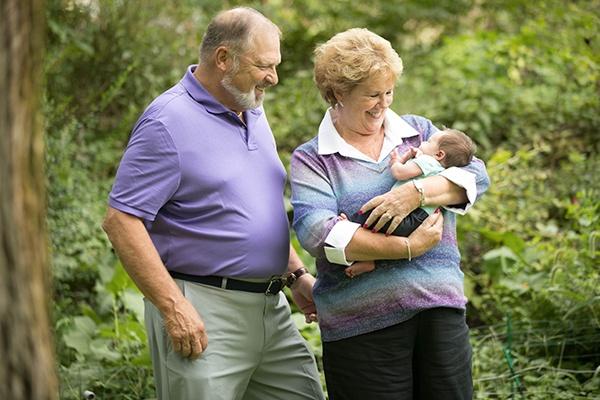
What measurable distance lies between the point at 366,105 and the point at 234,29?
0.47 metres

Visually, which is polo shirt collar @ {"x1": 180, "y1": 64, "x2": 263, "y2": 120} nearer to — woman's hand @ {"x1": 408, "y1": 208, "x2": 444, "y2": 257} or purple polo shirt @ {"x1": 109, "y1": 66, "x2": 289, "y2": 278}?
purple polo shirt @ {"x1": 109, "y1": 66, "x2": 289, "y2": 278}

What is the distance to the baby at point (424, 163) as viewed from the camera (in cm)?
284

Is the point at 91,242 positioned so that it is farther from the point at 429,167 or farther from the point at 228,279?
the point at 429,167

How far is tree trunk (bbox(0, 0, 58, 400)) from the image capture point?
1562mm

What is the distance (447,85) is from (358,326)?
5.07 m

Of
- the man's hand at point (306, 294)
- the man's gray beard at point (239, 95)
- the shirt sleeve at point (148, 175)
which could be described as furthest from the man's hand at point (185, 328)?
the man's gray beard at point (239, 95)

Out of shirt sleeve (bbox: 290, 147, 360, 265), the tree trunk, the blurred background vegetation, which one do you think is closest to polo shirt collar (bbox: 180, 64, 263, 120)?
shirt sleeve (bbox: 290, 147, 360, 265)

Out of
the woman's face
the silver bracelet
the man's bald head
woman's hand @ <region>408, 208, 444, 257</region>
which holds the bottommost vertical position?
woman's hand @ <region>408, 208, 444, 257</region>

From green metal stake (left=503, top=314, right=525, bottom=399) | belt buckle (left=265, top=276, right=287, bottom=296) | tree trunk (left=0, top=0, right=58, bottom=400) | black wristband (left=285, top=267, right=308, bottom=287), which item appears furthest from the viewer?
green metal stake (left=503, top=314, right=525, bottom=399)

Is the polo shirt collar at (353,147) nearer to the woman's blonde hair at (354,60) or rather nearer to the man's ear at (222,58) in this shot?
the woman's blonde hair at (354,60)

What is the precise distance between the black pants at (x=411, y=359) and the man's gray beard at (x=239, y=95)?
31.4 inches

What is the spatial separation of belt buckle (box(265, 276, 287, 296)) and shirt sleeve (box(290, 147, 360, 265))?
0.72ft

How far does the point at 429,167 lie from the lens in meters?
2.87

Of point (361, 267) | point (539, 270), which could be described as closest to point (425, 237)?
point (361, 267)
